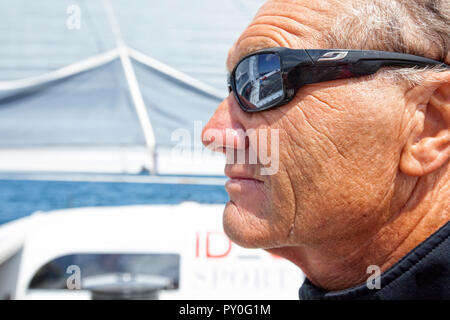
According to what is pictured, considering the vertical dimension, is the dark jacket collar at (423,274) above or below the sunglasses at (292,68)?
below

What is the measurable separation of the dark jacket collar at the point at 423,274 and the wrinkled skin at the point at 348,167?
12cm

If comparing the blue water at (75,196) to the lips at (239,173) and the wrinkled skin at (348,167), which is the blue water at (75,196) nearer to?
the lips at (239,173)

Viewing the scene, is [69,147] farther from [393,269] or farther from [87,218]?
[393,269]

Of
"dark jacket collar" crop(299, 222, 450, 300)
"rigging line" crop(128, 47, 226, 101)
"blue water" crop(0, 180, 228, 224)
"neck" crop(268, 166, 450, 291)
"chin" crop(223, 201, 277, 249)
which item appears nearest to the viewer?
"dark jacket collar" crop(299, 222, 450, 300)

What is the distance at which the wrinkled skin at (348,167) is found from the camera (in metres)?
1.19

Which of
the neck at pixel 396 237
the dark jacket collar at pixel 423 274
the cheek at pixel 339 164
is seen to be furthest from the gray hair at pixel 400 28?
the dark jacket collar at pixel 423 274

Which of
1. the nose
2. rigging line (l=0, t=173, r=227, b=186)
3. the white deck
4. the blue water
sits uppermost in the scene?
the blue water

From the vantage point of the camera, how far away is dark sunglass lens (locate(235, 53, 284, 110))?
1289 millimetres

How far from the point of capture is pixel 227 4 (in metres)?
3.02

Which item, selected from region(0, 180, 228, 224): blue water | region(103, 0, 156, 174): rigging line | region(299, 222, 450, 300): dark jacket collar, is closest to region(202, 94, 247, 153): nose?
region(299, 222, 450, 300): dark jacket collar

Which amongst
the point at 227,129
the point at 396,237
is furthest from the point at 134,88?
Answer: the point at 396,237

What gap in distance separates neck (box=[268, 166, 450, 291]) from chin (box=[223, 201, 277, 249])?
137 mm

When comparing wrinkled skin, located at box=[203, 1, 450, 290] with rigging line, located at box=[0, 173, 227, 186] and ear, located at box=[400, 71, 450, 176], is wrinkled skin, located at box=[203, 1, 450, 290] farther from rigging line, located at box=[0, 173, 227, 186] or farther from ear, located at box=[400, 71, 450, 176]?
rigging line, located at box=[0, 173, 227, 186]

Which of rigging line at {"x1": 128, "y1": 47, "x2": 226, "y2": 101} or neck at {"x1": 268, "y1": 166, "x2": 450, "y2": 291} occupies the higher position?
rigging line at {"x1": 128, "y1": 47, "x2": 226, "y2": 101}
